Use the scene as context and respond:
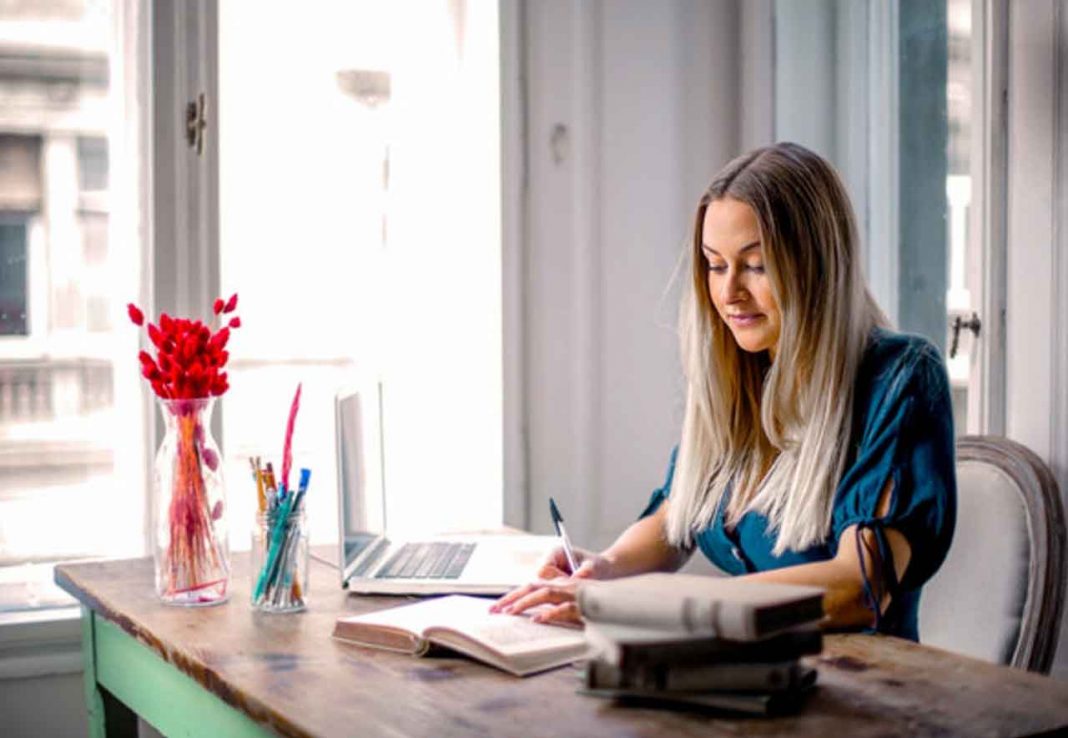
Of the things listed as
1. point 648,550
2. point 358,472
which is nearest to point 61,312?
point 358,472

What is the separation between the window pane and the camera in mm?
2852

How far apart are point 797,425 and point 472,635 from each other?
661mm

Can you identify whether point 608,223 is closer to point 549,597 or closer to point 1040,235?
point 1040,235

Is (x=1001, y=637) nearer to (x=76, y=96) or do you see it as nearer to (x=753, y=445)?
(x=753, y=445)

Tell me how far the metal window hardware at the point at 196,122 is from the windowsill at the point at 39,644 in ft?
3.30

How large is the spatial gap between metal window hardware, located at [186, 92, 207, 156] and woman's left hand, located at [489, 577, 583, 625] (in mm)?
1542

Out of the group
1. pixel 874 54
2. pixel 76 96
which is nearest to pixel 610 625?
pixel 76 96

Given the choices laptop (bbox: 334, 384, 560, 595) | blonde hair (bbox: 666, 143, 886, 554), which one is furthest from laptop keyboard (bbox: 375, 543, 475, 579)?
blonde hair (bbox: 666, 143, 886, 554)

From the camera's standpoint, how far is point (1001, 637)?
231 cm

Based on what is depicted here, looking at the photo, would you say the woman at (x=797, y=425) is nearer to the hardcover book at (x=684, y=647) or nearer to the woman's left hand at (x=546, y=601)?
the woman's left hand at (x=546, y=601)

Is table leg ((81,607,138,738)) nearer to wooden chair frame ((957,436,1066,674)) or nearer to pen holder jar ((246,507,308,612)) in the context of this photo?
pen holder jar ((246,507,308,612))

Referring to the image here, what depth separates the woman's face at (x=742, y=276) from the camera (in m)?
2.03

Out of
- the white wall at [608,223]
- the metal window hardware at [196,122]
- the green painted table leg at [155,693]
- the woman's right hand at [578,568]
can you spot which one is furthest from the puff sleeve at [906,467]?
the metal window hardware at [196,122]

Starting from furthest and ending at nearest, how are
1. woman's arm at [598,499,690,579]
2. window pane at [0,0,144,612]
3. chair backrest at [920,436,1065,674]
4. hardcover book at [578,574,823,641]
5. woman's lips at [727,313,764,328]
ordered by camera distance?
window pane at [0,0,144,612] < chair backrest at [920,436,1065,674] < woman's arm at [598,499,690,579] < woman's lips at [727,313,764,328] < hardcover book at [578,574,823,641]
